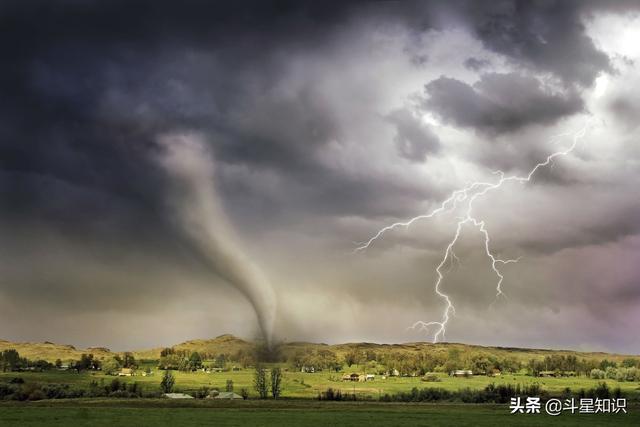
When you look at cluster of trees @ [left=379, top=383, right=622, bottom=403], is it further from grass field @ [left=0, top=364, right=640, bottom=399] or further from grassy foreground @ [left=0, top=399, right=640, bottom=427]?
grassy foreground @ [left=0, top=399, right=640, bottom=427]

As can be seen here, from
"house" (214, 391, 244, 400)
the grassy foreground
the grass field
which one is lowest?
the grass field

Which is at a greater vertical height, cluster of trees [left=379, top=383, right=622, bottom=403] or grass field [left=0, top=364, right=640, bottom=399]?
Answer: cluster of trees [left=379, top=383, right=622, bottom=403]

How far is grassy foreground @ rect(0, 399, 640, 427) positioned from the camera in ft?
230

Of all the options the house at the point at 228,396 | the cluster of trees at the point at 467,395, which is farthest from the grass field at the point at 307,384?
the house at the point at 228,396

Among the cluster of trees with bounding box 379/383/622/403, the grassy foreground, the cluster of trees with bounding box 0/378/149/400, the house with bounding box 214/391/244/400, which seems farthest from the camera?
the house with bounding box 214/391/244/400

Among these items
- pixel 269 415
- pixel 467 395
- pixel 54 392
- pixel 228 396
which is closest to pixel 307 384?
pixel 228 396

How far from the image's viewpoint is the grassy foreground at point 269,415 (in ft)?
230

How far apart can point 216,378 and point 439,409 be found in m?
97.1

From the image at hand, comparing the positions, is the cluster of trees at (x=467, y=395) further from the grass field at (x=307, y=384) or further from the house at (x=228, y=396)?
the house at (x=228, y=396)

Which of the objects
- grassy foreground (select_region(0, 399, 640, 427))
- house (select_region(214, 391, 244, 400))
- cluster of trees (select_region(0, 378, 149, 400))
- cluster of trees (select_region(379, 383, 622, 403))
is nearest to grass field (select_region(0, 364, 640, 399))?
cluster of trees (select_region(379, 383, 622, 403))

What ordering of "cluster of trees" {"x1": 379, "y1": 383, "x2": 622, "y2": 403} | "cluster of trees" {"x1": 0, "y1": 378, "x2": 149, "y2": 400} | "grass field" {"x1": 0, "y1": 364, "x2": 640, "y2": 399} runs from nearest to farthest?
1. "cluster of trees" {"x1": 0, "y1": 378, "x2": 149, "y2": 400}
2. "cluster of trees" {"x1": 379, "y1": 383, "x2": 622, "y2": 403}
3. "grass field" {"x1": 0, "y1": 364, "x2": 640, "y2": 399}

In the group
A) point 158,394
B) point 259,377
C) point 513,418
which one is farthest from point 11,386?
point 513,418

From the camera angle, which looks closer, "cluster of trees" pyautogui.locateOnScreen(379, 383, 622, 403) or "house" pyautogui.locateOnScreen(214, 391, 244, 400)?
"cluster of trees" pyautogui.locateOnScreen(379, 383, 622, 403)

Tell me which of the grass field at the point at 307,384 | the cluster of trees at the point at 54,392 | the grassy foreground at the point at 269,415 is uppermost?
the grassy foreground at the point at 269,415
